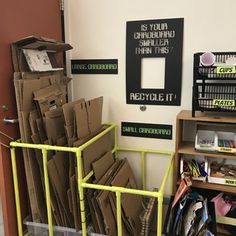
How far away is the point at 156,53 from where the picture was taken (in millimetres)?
1889

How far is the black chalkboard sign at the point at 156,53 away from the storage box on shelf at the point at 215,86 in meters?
0.26

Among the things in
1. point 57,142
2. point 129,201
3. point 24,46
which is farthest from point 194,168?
point 24,46

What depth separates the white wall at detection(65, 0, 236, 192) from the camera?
174cm

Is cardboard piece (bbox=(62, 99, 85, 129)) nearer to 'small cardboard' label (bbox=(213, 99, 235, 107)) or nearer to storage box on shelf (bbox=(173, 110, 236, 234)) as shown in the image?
storage box on shelf (bbox=(173, 110, 236, 234))

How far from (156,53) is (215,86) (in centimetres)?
50

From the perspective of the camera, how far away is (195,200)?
165 centimetres

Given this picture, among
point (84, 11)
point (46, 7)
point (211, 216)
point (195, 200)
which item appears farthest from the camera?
point (84, 11)

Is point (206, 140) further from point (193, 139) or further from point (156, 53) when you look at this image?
point (156, 53)

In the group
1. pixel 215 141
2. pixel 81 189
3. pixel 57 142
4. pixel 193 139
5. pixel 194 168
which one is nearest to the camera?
pixel 81 189

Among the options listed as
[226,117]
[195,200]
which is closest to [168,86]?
[226,117]

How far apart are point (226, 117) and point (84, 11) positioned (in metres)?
1.30

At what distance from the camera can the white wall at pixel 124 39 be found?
5.69ft

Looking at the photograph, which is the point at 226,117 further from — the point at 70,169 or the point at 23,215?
the point at 23,215

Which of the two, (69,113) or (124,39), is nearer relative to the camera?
(69,113)
